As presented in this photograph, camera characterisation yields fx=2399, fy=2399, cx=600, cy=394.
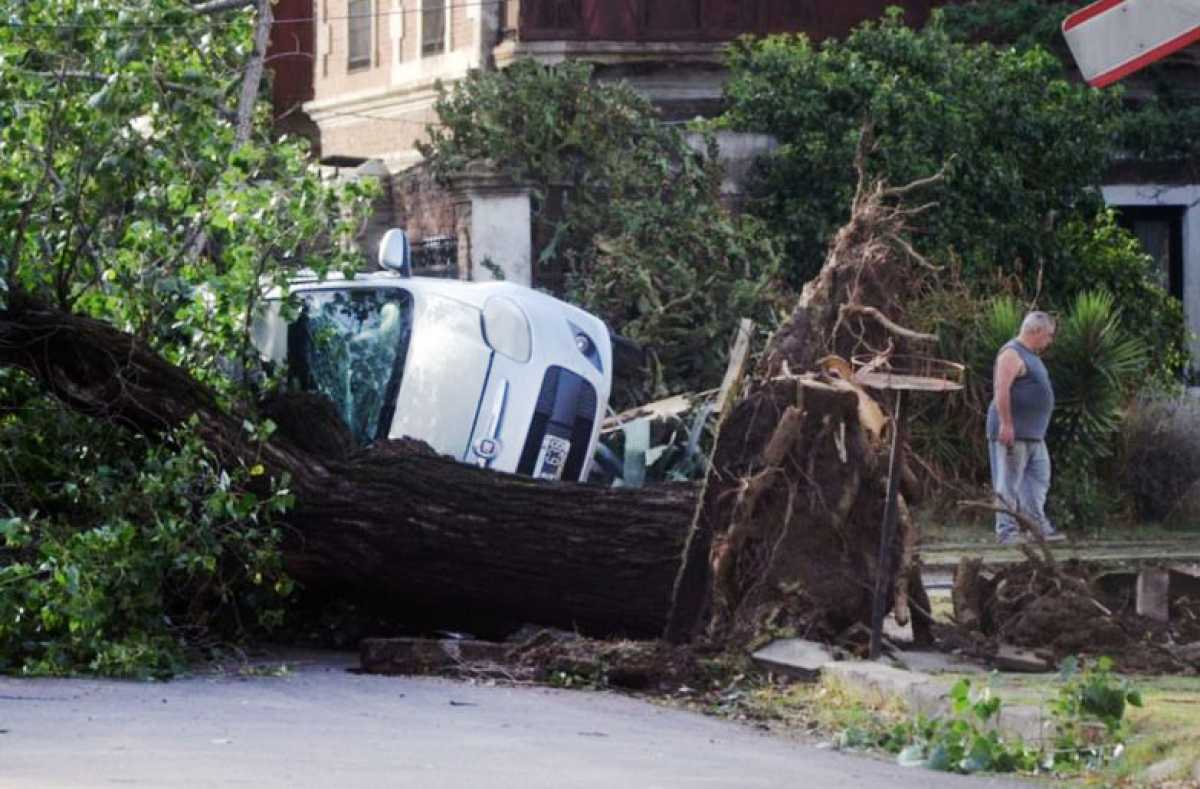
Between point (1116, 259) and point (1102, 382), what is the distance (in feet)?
21.0

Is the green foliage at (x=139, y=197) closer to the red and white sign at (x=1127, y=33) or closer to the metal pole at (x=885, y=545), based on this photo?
the metal pole at (x=885, y=545)

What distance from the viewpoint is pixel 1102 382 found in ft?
68.3

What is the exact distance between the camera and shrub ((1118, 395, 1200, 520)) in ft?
70.9

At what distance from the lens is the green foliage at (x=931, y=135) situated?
82.4 feet

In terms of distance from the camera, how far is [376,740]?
8.66m

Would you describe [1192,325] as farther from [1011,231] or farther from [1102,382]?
[1102,382]

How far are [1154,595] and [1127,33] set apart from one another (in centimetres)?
534

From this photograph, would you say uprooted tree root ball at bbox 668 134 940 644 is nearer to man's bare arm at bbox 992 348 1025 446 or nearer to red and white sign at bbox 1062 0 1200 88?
red and white sign at bbox 1062 0 1200 88

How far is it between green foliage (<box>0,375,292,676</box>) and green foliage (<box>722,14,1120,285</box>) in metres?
13.9

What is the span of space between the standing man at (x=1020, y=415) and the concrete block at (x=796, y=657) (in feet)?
23.2

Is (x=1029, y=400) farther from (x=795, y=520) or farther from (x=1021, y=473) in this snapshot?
(x=795, y=520)

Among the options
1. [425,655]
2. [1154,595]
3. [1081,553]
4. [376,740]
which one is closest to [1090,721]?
[376,740]

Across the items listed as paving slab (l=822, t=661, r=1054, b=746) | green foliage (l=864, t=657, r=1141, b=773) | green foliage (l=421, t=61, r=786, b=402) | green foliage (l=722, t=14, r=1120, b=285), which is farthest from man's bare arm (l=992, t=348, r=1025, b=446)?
green foliage (l=864, t=657, r=1141, b=773)

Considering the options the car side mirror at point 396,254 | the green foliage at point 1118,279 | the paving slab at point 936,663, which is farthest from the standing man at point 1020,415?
the green foliage at point 1118,279
